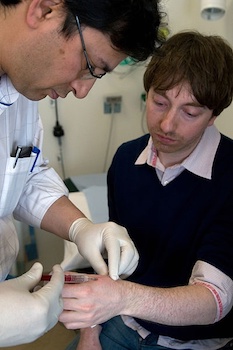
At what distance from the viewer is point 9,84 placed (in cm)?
92

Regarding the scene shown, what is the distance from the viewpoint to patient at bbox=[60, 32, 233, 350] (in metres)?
1.02

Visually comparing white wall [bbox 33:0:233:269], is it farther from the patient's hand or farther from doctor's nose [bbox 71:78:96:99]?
doctor's nose [bbox 71:78:96:99]

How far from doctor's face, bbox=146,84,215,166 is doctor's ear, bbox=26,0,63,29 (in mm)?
537

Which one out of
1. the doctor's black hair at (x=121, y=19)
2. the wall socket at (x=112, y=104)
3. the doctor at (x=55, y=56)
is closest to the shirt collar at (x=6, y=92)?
the doctor at (x=55, y=56)

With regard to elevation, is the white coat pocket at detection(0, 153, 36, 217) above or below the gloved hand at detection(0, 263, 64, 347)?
above

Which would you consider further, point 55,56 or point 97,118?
point 97,118

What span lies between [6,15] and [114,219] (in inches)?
33.7

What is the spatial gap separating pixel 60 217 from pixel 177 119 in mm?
480

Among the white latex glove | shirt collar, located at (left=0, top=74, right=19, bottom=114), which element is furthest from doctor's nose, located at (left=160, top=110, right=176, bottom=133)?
shirt collar, located at (left=0, top=74, right=19, bottom=114)

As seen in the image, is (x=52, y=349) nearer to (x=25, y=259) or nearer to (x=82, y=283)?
(x=25, y=259)

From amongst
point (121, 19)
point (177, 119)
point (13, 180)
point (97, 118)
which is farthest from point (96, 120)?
point (121, 19)

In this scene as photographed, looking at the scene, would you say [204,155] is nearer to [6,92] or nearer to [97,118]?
[6,92]

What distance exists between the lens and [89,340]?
128cm

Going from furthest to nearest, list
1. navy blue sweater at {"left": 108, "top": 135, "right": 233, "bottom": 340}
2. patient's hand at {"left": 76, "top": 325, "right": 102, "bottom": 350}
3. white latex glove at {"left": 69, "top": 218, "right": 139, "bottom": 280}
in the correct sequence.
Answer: patient's hand at {"left": 76, "top": 325, "right": 102, "bottom": 350}, navy blue sweater at {"left": 108, "top": 135, "right": 233, "bottom": 340}, white latex glove at {"left": 69, "top": 218, "right": 139, "bottom": 280}
